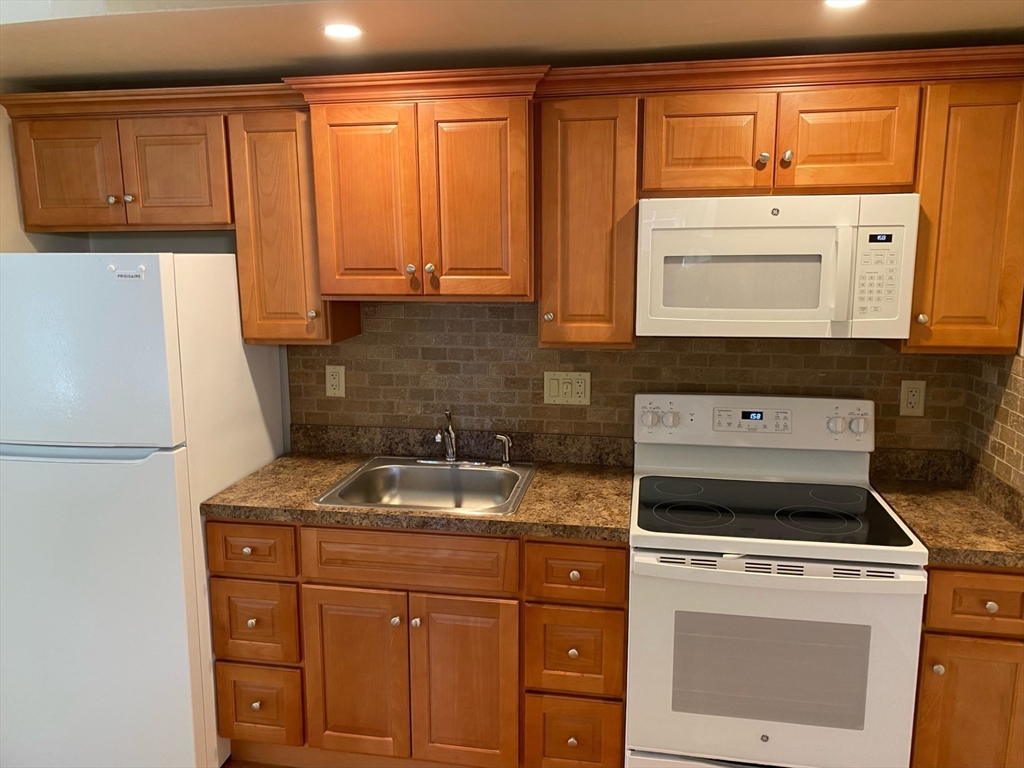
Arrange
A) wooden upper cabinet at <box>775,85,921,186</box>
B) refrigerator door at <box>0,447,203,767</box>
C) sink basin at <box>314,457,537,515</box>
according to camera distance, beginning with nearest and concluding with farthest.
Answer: wooden upper cabinet at <box>775,85,921,186</box>, refrigerator door at <box>0,447,203,767</box>, sink basin at <box>314,457,537,515</box>

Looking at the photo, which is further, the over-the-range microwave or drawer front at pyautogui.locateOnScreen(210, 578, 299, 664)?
drawer front at pyautogui.locateOnScreen(210, 578, 299, 664)

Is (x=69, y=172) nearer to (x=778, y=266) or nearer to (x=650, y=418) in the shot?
(x=650, y=418)

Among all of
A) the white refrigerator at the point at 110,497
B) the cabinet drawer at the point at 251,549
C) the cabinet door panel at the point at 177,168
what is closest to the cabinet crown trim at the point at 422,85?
the cabinet door panel at the point at 177,168

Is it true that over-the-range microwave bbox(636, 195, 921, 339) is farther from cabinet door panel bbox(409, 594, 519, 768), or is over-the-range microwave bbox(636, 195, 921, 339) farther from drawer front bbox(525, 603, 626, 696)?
cabinet door panel bbox(409, 594, 519, 768)

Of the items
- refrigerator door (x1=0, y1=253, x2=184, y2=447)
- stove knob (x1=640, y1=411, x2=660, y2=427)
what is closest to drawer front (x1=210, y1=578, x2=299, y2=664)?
refrigerator door (x1=0, y1=253, x2=184, y2=447)

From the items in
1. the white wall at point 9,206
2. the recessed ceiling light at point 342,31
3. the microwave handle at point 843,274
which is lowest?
the microwave handle at point 843,274

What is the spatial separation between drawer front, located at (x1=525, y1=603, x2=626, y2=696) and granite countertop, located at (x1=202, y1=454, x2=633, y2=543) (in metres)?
0.23

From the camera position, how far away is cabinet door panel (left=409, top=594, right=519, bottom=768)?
6.52 ft

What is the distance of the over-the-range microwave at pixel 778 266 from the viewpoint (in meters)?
1.87

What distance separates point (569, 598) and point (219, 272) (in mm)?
1401

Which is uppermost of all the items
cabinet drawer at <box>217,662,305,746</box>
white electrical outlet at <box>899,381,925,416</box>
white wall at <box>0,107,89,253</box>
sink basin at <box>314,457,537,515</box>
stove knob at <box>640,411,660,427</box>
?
white wall at <box>0,107,89,253</box>

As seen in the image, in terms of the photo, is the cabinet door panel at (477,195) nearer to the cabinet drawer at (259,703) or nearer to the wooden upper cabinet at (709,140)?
the wooden upper cabinet at (709,140)

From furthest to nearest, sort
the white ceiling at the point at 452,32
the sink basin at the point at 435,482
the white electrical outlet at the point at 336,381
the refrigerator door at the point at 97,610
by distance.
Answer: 1. the white electrical outlet at the point at 336,381
2. the sink basin at the point at 435,482
3. the refrigerator door at the point at 97,610
4. the white ceiling at the point at 452,32

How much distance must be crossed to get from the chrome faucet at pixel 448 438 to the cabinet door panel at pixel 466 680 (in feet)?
1.92
